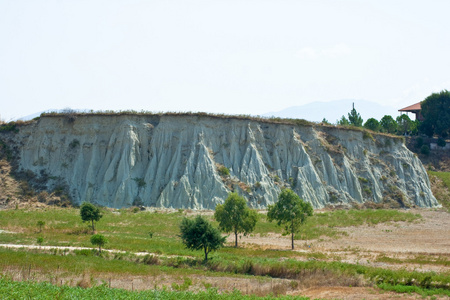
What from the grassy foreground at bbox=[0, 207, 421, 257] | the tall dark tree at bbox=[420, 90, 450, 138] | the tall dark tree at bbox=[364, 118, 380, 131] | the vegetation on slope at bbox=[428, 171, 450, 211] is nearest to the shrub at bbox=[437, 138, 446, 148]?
the tall dark tree at bbox=[420, 90, 450, 138]

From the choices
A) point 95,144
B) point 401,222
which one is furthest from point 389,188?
point 95,144

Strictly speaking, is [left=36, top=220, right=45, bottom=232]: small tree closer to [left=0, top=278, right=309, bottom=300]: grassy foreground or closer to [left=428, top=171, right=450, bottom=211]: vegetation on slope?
[left=0, top=278, right=309, bottom=300]: grassy foreground

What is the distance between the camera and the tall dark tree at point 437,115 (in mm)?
84250

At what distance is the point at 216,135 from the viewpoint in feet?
202

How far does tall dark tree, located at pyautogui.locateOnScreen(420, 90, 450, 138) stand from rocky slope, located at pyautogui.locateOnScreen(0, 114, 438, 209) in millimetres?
21532

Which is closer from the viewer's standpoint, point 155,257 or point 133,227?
point 155,257

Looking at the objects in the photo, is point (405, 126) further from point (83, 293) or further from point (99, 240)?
point (83, 293)

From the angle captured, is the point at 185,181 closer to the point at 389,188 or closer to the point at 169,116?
the point at 169,116

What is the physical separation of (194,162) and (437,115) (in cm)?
4808

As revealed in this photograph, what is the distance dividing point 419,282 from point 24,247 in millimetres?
23183

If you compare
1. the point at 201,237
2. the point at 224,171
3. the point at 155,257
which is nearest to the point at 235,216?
the point at 201,237

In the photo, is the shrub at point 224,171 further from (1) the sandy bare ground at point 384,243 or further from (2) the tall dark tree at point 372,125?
(2) the tall dark tree at point 372,125

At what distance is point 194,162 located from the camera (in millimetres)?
57969

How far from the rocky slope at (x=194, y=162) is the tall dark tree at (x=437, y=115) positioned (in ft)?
70.6
